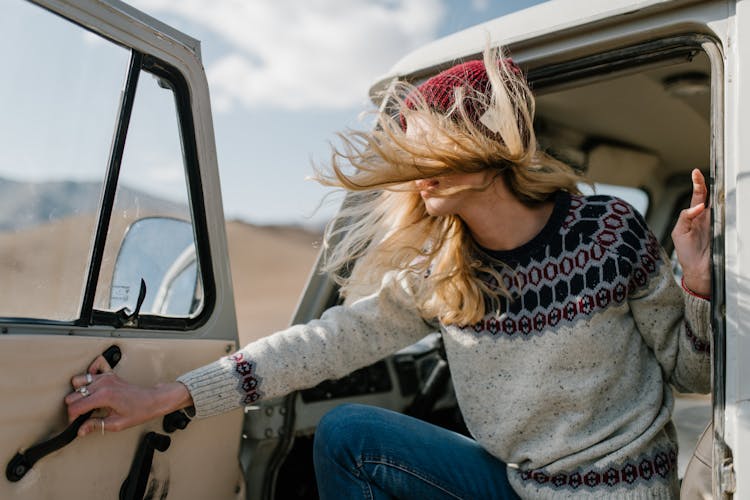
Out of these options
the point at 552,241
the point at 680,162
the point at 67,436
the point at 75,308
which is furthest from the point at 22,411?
the point at 680,162

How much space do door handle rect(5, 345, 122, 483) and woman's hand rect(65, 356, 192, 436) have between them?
0.01 metres

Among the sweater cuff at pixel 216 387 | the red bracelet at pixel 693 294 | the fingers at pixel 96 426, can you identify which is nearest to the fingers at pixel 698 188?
the red bracelet at pixel 693 294

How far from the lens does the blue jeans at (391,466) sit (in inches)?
74.3

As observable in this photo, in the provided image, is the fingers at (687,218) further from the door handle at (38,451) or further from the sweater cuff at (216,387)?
the door handle at (38,451)

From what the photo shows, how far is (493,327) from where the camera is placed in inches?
72.5

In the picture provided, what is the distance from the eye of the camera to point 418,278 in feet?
6.63

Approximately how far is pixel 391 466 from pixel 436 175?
0.75m

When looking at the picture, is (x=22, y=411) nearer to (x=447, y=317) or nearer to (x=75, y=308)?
(x=75, y=308)

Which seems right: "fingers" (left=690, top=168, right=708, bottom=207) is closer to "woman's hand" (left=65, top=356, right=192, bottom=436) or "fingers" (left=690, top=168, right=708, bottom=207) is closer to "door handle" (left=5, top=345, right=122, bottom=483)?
"woman's hand" (left=65, top=356, right=192, bottom=436)

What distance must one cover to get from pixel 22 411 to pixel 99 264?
36cm

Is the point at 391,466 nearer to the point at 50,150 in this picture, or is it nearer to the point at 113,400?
the point at 113,400

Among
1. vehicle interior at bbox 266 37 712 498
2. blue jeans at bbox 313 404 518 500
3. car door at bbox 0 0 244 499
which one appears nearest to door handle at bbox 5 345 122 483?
car door at bbox 0 0 244 499

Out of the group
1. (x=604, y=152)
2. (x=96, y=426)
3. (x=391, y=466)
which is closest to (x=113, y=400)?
(x=96, y=426)

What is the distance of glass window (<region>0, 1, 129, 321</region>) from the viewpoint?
1.53 m
